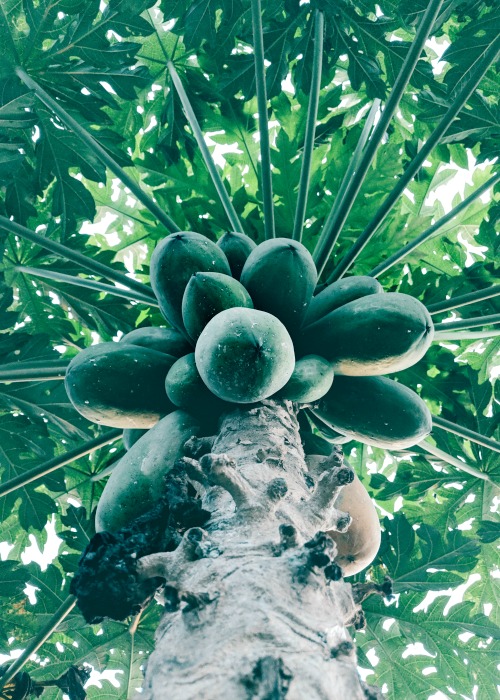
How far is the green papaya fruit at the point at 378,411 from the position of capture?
239 cm

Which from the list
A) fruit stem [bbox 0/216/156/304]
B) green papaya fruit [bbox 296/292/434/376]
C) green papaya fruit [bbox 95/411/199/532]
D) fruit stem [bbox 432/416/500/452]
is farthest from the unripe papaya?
fruit stem [bbox 0/216/156/304]

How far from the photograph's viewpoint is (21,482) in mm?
2584

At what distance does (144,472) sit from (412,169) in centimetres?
173

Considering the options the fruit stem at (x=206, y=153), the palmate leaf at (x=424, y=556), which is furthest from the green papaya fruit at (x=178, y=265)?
the palmate leaf at (x=424, y=556)

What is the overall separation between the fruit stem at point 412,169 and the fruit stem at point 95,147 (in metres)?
0.79

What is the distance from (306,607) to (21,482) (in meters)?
1.69

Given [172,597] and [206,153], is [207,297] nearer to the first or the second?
[172,597]

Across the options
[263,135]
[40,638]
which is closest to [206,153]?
[263,135]

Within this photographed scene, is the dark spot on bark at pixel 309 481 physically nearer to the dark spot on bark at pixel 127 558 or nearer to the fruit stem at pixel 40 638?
the dark spot on bark at pixel 127 558

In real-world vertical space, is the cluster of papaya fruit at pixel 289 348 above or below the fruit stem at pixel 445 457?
above

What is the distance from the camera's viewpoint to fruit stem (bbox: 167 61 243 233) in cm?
333

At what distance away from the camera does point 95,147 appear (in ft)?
10.2

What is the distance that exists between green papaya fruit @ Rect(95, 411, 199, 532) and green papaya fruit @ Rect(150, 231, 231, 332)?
46cm

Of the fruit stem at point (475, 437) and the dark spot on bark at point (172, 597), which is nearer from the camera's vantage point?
the dark spot on bark at point (172, 597)
